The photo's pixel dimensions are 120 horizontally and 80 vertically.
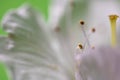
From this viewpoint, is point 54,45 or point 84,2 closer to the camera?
point 54,45

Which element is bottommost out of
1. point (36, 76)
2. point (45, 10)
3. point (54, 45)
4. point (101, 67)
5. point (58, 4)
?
point (101, 67)

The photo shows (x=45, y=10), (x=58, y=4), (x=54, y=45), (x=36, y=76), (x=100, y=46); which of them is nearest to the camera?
(x=100, y=46)

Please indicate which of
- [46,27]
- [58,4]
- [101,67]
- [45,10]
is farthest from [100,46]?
[45,10]

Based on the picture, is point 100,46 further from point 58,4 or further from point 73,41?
point 58,4

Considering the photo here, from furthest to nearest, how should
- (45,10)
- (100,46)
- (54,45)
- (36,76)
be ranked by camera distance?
(45,10) → (54,45) → (36,76) → (100,46)

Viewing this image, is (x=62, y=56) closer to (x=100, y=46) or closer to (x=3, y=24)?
(x=3, y=24)

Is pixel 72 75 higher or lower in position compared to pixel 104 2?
lower

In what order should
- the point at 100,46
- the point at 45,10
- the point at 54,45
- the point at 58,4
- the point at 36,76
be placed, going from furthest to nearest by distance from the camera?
the point at 45,10 < the point at 58,4 < the point at 54,45 < the point at 36,76 < the point at 100,46

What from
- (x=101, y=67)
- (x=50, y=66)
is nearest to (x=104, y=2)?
(x=50, y=66)

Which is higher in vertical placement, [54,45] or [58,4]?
[58,4]
